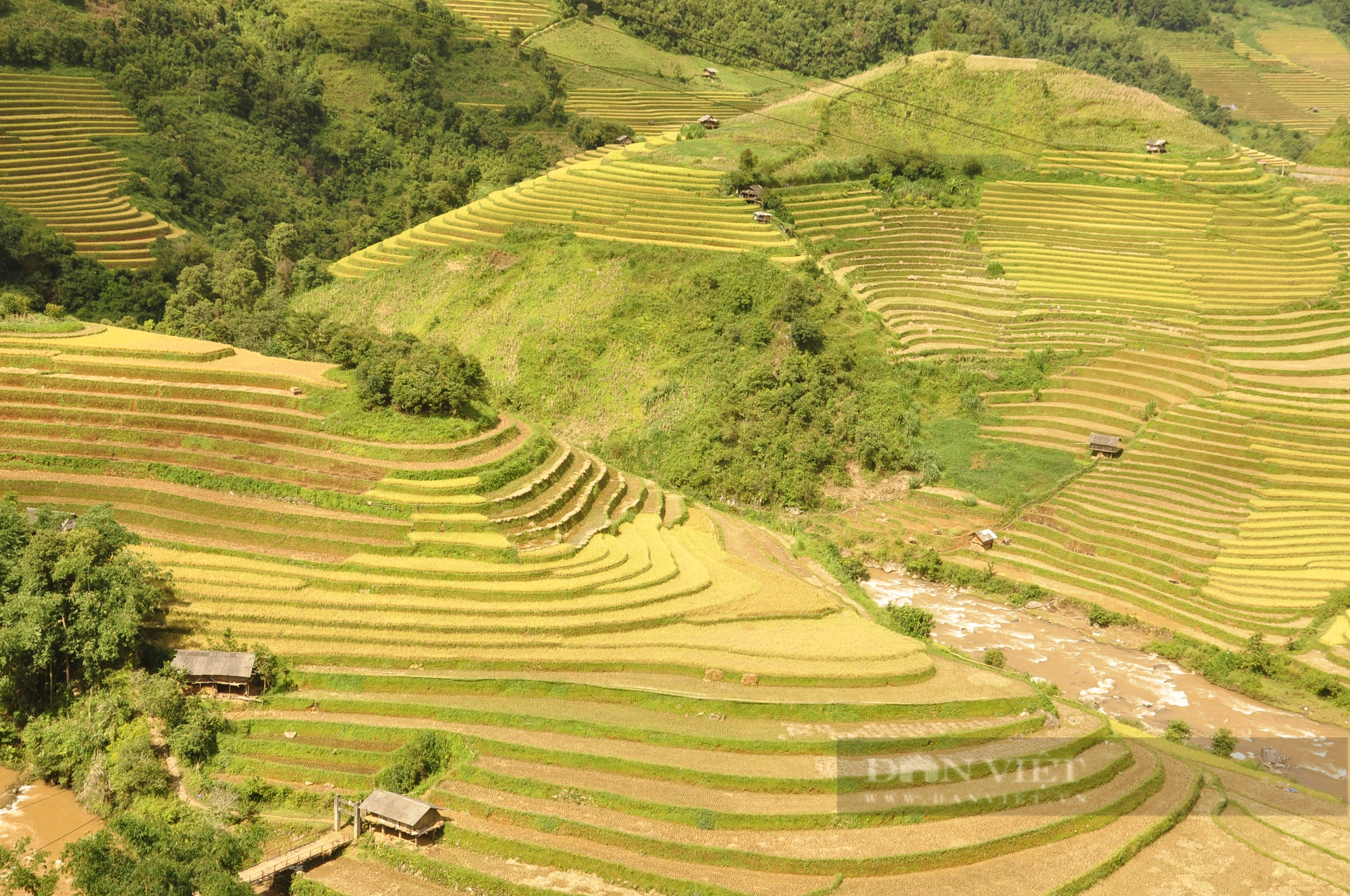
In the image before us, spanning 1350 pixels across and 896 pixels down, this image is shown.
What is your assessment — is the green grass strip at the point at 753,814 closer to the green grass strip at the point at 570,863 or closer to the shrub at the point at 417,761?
the shrub at the point at 417,761

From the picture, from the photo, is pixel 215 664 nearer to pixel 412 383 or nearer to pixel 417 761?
pixel 417 761

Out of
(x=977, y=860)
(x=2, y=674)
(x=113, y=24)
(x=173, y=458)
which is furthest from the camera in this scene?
(x=113, y=24)

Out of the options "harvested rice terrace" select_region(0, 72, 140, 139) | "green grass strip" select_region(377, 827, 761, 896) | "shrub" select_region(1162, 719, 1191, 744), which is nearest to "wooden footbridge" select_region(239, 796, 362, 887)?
"green grass strip" select_region(377, 827, 761, 896)

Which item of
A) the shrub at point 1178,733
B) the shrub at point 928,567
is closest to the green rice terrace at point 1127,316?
the shrub at point 928,567

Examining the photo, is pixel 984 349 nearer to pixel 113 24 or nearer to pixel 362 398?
pixel 362 398

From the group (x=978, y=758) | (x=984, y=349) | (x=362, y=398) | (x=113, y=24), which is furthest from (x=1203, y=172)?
(x=113, y=24)

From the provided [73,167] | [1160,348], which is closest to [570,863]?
[1160,348]

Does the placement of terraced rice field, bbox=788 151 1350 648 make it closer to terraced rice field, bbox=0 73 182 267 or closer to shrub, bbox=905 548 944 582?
shrub, bbox=905 548 944 582
